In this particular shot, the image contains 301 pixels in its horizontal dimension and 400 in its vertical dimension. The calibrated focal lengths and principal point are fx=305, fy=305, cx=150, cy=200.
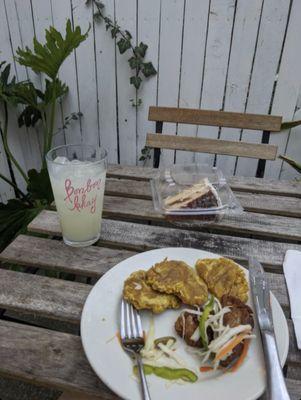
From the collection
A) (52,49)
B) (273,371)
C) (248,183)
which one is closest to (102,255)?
(273,371)

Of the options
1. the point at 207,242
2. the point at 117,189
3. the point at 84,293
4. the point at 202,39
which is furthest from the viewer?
the point at 202,39

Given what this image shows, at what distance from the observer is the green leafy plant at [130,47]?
5.13 ft

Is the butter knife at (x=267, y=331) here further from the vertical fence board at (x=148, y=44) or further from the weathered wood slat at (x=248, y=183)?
the vertical fence board at (x=148, y=44)

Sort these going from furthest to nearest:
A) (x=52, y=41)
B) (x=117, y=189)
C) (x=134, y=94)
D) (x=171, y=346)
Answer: (x=134, y=94) < (x=52, y=41) < (x=117, y=189) < (x=171, y=346)

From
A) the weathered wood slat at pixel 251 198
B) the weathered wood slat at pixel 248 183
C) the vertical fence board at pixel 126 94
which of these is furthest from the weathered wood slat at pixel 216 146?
the vertical fence board at pixel 126 94

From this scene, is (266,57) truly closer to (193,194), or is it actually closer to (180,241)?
(193,194)

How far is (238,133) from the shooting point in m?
1.71

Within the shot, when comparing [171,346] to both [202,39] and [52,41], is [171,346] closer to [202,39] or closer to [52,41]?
[52,41]

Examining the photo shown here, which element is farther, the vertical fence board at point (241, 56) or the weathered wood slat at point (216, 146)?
the vertical fence board at point (241, 56)

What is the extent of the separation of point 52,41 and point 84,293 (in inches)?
44.1

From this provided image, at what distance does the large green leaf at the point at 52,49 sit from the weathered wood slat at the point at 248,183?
58cm

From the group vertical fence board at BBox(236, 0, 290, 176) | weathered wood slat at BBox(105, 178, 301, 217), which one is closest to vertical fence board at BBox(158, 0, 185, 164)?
vertical fence board at BBox(236, 0, 290, 176)

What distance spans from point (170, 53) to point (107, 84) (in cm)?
40

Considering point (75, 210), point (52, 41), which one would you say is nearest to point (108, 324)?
point (75, 210)
